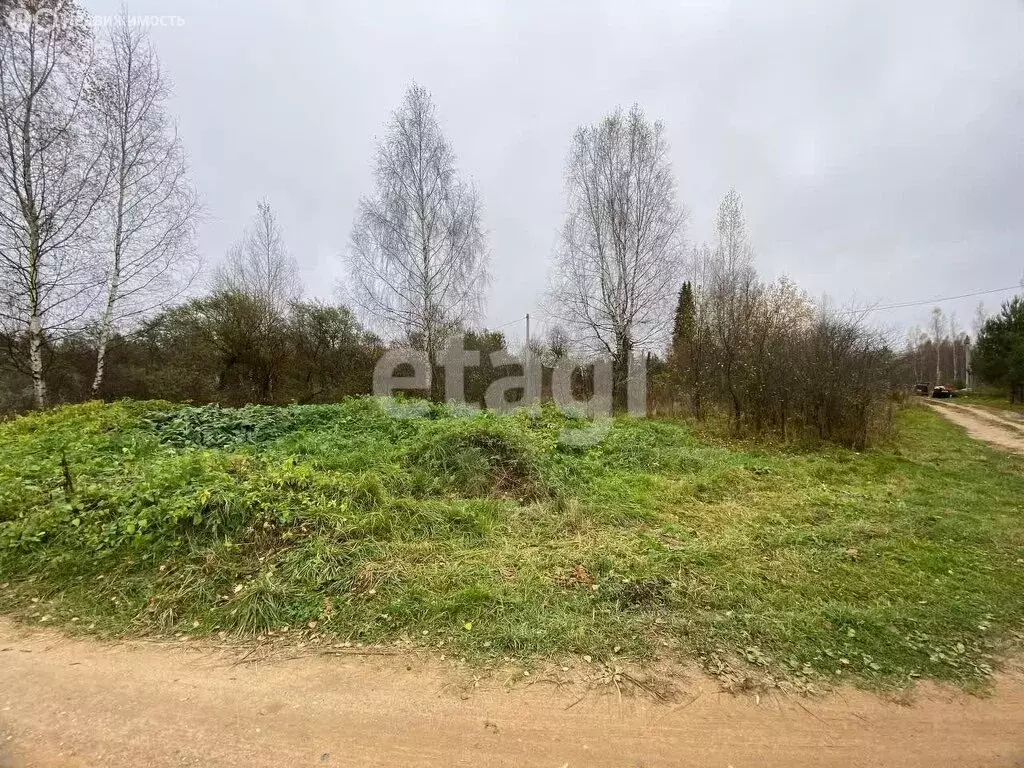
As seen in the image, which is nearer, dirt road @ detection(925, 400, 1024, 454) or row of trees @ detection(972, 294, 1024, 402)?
dirt road @ detection(925, 400, 1024, 454)

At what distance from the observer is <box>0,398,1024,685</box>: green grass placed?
282cm

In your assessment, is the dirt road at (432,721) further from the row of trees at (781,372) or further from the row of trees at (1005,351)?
the row of trees at (1005,351)

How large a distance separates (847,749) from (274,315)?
16.9 meters

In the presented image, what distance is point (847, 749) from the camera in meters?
1.98

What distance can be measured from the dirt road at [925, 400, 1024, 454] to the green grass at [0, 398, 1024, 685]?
7.30m

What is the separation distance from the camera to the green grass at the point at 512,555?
9.25 ft

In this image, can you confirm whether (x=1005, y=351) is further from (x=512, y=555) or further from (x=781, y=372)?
(x=512, y=555)

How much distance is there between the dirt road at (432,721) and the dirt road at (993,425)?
12085 mm

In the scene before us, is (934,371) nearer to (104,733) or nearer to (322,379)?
(322,379)

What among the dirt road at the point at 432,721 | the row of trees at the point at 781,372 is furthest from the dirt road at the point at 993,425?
the dirt road at the point at 432,721

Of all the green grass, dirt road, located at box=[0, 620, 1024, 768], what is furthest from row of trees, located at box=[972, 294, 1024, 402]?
dirt road, located at box=[0, 620, 1024, 768]

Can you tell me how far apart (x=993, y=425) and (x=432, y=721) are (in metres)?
21.7

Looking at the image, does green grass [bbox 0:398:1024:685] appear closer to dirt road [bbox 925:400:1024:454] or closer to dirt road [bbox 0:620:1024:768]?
dirt road [bbox 0:620:1024:768]

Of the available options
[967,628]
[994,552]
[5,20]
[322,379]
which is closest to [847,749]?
[967,628]
